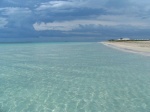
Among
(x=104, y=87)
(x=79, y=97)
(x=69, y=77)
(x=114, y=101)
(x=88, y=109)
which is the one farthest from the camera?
(x=69, y=77)

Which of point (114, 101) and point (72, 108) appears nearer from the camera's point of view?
point (72, 108)

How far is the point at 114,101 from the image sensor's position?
11.1m

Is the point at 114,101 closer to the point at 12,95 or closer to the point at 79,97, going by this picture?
the point at 79,97

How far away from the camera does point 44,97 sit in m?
11.9

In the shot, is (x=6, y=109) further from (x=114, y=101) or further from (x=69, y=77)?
(x=69, y=77)

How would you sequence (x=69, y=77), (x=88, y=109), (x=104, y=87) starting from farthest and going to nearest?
(x=69, y=77) < (x=104, y=87) < (x=88, y=109)

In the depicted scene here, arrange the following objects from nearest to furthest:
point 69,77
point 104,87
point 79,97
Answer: point 79,97 → point 104,87 → point 69,77

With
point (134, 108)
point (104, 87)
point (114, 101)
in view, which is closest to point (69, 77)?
point (104, 87)

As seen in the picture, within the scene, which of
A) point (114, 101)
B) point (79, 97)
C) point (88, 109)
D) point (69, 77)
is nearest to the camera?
point (88, 109)

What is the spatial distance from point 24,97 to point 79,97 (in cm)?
262

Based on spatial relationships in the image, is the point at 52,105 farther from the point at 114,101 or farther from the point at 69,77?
the point at 69,77

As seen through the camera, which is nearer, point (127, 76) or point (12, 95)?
point (12, 95)

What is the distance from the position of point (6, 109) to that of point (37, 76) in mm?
7782

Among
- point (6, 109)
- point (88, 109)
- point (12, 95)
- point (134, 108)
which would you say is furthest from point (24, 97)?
point (134, 108)
